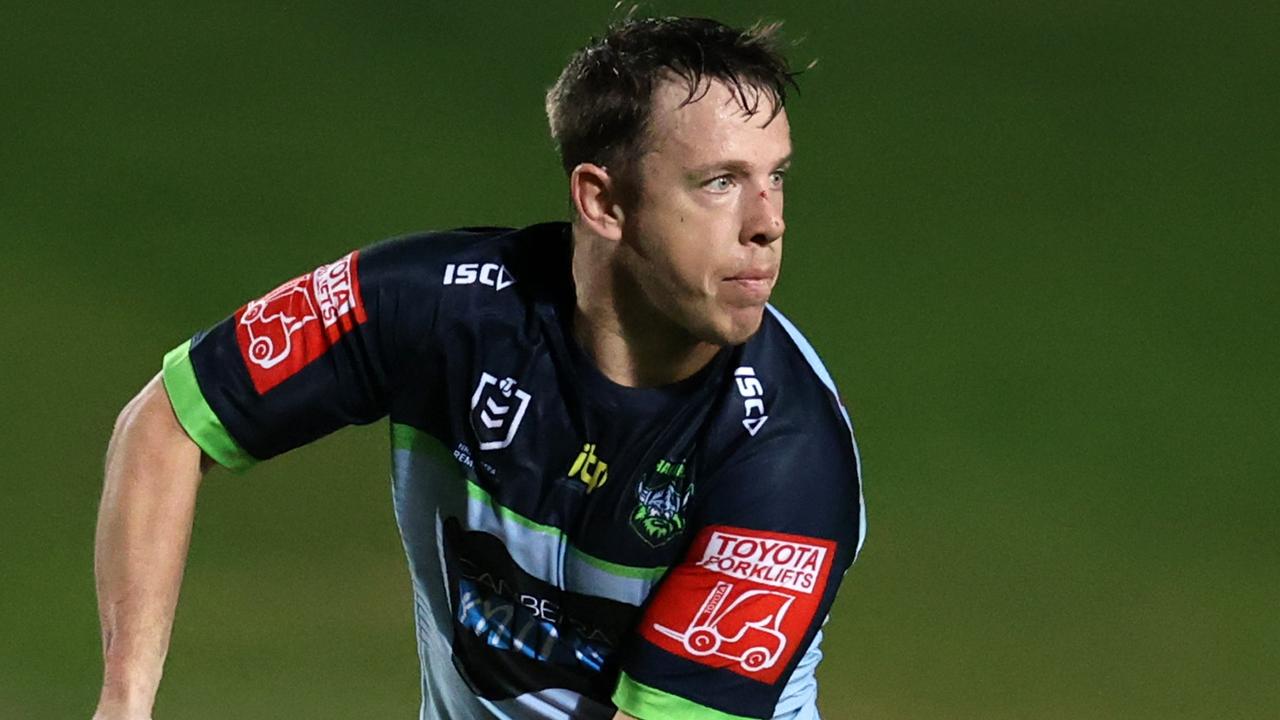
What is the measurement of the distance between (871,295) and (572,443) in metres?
2.76

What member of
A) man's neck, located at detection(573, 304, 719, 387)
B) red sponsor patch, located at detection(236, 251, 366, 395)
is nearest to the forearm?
red sponsor patch, located at detection(236, 251, 366, 395)

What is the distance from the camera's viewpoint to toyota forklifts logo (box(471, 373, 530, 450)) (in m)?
2.49

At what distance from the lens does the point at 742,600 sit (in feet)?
7.84

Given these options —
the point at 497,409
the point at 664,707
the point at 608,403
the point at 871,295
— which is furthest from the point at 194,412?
the point at 871,295

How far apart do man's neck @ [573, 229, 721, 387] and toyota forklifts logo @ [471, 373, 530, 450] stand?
104mm

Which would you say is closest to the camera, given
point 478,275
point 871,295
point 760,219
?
point 760,219

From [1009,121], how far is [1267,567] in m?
1.69

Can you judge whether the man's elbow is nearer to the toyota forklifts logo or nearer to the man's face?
the toyota forklifts logo

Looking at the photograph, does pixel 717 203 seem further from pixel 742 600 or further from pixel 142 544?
pixel 142 544

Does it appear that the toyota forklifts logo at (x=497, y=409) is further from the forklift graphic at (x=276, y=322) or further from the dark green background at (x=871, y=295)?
the dark green background at (x=871, y=295)

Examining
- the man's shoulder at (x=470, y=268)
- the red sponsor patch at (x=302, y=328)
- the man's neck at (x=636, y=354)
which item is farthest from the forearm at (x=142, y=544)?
the man's neck at (x=636, y=354)

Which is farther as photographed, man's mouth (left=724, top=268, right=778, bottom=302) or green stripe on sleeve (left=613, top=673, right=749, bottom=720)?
green stripe on sleeve (left=613, top=673, right=749, bottom=720)

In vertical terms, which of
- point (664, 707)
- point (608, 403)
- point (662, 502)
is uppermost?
point (608, 403)

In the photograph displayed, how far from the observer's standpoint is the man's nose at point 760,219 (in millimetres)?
2301
